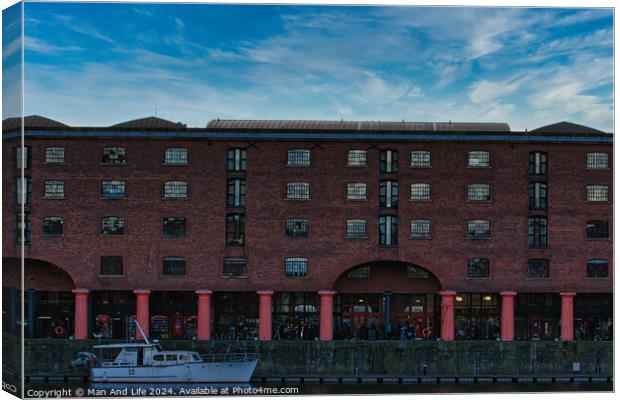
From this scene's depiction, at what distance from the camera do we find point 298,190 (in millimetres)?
50781

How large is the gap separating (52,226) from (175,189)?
5.84m

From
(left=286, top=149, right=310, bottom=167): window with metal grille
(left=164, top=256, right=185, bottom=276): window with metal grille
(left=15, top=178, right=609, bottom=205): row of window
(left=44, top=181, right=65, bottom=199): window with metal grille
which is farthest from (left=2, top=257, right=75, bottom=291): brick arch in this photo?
(left=286, top=149, right=310, bottom=167): window with metal grille

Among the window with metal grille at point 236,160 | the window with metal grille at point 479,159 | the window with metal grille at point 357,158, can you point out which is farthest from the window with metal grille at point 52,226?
the window with metal grille at point 479,159

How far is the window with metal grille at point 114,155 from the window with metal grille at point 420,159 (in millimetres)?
13243

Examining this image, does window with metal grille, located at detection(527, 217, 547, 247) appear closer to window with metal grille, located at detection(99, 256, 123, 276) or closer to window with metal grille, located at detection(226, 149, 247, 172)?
window with metal grille, located at detection(226, 149, 247, 172)

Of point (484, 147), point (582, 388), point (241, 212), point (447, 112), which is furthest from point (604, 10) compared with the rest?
point (241, 212)

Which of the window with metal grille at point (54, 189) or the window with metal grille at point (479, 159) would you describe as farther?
the window with metal grille at point (479, 159)

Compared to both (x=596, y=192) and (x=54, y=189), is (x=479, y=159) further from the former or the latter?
(x=54, y=189)

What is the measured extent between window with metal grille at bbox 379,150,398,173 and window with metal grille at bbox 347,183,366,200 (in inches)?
47.8

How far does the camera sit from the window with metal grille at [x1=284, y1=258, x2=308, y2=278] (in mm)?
50875

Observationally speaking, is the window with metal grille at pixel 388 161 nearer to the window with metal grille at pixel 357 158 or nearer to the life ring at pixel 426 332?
the window with metal grille at pixel 357 158

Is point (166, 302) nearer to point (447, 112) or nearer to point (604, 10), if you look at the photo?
point (447, 112)

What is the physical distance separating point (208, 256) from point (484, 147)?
13.7 metres

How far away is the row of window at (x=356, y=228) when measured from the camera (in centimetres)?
5000
